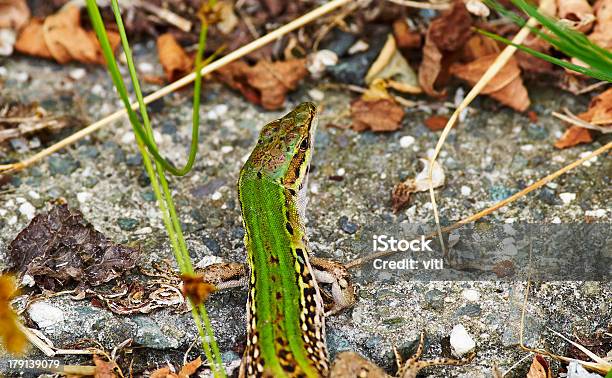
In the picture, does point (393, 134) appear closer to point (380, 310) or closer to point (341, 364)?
point (380, 310)

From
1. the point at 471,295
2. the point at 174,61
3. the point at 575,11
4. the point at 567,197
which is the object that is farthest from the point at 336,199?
the point at 575,11

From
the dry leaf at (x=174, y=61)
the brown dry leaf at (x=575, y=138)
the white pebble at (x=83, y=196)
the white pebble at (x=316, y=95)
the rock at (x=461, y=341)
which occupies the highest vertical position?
the dry leaf at (x=174, y=61)

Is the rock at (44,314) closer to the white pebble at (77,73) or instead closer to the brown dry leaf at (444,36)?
the white pebble at (77,73)

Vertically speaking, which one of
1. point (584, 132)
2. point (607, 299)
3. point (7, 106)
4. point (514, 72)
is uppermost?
point (7, 106)

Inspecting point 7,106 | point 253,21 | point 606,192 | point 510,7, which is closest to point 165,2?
point 253,21

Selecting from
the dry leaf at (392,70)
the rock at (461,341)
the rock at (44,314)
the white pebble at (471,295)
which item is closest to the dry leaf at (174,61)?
the dry leaf at (392,70)

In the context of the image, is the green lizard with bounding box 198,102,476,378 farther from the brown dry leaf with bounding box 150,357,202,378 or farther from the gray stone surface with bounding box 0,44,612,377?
the brown dry leaf with bounding box 150,357,202,378
